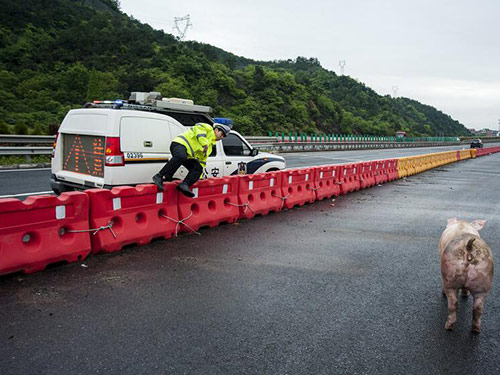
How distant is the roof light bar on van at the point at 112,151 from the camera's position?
6543 mm

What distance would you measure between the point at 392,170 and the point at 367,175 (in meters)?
3.02

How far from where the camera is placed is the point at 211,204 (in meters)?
7.50

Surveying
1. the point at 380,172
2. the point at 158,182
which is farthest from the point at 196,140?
the point at 380,172

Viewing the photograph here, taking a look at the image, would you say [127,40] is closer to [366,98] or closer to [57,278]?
[57,278]

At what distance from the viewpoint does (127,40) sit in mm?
63562

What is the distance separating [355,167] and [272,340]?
1030 cm

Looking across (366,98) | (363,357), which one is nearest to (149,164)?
(363,357)

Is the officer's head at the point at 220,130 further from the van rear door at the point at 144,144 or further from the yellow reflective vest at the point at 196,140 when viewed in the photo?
the van rear door at the point at 144,144

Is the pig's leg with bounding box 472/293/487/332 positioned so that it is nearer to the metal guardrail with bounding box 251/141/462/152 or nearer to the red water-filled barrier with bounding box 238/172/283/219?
the red water-filled barrier with bounding box 238/172/283/219

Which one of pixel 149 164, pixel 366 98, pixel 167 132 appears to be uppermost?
pixel 366 98

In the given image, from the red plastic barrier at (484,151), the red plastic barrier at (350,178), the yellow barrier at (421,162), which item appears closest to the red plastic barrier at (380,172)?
the red plastic barrier at (350,178)

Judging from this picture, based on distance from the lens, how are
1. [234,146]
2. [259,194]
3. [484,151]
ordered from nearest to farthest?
1. [259,194]
2. [234,146]
3. [484,151]

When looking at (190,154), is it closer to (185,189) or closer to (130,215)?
(185,189)

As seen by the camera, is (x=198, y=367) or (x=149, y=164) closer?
(x=198, y=367)
